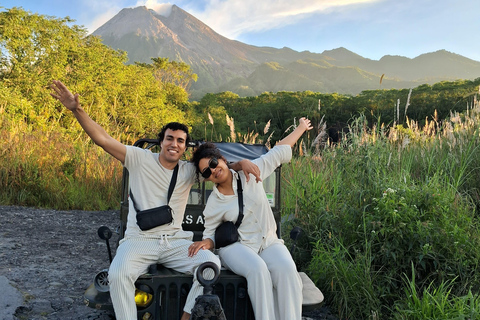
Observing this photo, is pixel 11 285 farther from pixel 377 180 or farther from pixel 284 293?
pixel 377 180

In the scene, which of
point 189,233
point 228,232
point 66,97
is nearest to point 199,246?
point 228,232

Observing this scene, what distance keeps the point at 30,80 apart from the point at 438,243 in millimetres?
16629

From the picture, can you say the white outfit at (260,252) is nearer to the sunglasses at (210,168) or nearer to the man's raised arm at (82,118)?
the sunglasses at (210,168)

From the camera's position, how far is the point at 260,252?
326cm

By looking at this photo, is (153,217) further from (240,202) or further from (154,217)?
(240,202)

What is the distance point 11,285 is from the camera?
416cm

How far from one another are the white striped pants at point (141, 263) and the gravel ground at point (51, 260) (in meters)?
0.85

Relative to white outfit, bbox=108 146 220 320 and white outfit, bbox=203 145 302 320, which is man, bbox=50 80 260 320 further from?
white outfit, bbox=203 145 302 320

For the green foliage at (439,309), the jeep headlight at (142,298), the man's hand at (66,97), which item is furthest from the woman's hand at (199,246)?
the green foliage at (439,309)

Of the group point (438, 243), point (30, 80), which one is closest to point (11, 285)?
point (438, 243)

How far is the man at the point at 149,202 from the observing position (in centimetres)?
287

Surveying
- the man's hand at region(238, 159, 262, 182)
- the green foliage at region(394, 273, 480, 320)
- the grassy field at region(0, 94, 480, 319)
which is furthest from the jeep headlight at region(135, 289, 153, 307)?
the green foliage at region(394, 273, 480, 320)

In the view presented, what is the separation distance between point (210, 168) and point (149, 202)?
0.59 meters

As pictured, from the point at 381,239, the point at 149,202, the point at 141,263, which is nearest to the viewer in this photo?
the point at 141,263
